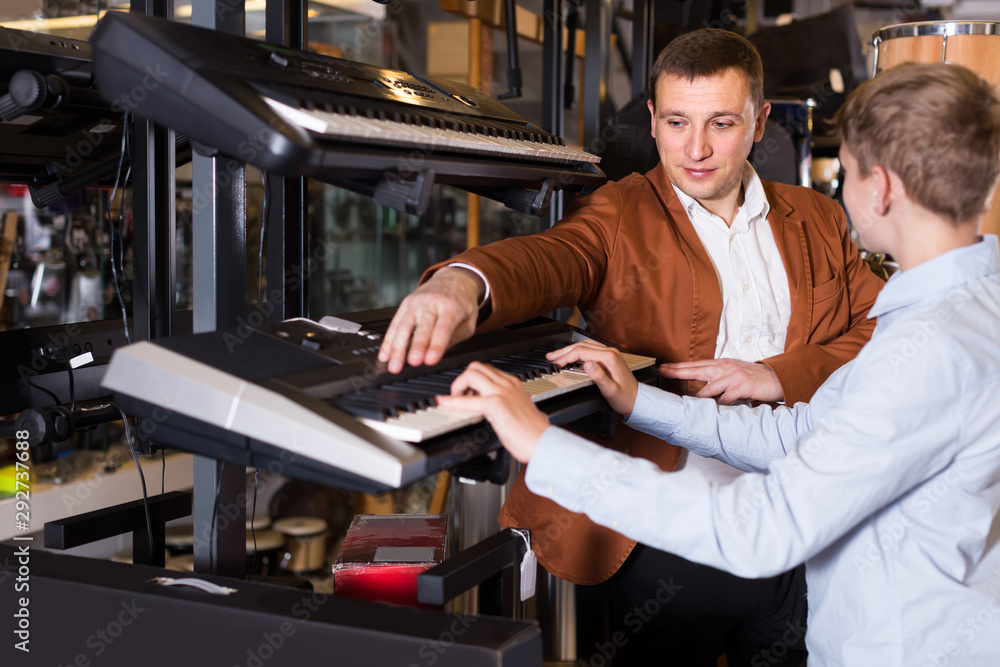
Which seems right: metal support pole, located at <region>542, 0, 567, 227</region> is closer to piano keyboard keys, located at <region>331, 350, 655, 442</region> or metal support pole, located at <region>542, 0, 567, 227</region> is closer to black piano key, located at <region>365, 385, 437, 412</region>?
piano keyboard keys, located at <region>331, 350, 655, 442</region>

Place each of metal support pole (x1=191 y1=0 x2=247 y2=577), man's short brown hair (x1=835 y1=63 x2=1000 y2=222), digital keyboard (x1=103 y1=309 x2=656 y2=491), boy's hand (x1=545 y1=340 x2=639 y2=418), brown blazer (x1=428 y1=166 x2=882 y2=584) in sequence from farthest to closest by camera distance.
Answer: brown blazer (x1=428 y1=166 x2=882 y2=584) < boy's hand (x1=545 y1=340 x2=639 y2=418) < metal support pole (x1=191 y1=0 x2=247 y2=577) < man's short brown hair (x1=835 y1=63 x2=1000 y2=222) < digital keyboard (x1=103 y1=309 x2=656 y2=491)

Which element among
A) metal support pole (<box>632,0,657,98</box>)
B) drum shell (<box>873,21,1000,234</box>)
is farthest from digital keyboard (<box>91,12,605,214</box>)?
metal support pole (<box>632,0,657,98</box>)

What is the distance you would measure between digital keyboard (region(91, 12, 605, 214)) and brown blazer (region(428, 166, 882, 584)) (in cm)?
26

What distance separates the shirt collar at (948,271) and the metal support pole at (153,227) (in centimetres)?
98

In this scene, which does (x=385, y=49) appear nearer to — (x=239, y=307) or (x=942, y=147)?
(x=239, y=307)

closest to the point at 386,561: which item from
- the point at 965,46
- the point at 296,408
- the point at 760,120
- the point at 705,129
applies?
the point at 296,408

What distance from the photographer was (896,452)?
911 mm

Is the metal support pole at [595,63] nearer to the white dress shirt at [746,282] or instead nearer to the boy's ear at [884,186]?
the white dress shirt at [746,282]

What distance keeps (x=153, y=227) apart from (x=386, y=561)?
628 millimetres

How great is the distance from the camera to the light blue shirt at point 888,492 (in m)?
0.91

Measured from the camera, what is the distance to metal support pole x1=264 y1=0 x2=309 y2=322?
1438mm

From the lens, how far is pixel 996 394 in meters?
0.94
